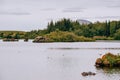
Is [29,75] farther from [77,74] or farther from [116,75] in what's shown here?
[116,75]

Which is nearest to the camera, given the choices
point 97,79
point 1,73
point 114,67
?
point 97,79

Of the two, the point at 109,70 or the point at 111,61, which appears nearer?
the point at 109,70

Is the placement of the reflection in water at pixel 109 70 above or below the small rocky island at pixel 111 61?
below

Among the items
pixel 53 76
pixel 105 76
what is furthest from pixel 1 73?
pixel 105 76

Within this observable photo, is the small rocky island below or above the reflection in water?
above

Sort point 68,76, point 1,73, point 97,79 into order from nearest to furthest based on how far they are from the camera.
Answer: point 97,79 < point 68,76 < point 1,73

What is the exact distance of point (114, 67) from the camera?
237 ft

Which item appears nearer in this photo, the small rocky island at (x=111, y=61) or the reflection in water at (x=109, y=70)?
the reflection in water at (x=109, y=70)

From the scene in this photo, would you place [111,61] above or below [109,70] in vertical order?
above

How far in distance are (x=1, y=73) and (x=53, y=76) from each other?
10673 mm

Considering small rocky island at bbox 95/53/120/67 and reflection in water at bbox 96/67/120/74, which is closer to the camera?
reflection in water at bbox 96/67/120/74

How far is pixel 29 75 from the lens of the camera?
6356 cm

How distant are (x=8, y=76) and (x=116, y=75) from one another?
1781cm

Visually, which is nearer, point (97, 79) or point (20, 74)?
point (97, 79)
